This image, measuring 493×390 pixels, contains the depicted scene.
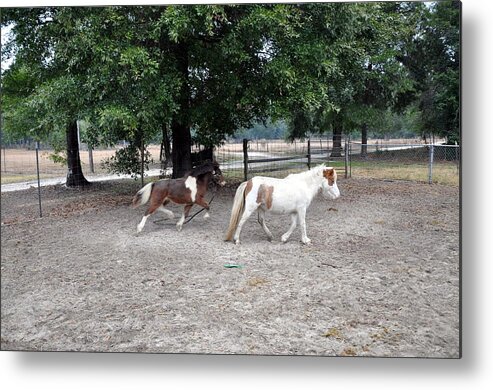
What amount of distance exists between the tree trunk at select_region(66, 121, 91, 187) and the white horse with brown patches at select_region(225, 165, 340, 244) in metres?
1.38

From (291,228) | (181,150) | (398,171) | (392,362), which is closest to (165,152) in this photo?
(181,150)

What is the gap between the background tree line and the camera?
3.18 metres

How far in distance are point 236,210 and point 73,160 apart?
4.77ft

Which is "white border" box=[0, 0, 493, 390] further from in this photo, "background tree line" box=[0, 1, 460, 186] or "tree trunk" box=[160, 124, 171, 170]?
"tree trunk" box=[160, 124, 171, 170]

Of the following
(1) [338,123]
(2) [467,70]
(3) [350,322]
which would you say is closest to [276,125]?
(1) [338,123]

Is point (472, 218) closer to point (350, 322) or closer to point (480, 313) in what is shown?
point (480, 313)

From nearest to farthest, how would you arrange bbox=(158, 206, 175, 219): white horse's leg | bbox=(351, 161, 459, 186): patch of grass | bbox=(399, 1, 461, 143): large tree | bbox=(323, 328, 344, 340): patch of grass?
bbox=(323, 328, 344, 340): patch of grass, bbox=(399, 1, 461, 143): large tree, bbox=(351, 161, 459, 186): patch of grass, bbox=(158, 206, 175, 219): white horse's leg

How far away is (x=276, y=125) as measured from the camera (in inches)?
147

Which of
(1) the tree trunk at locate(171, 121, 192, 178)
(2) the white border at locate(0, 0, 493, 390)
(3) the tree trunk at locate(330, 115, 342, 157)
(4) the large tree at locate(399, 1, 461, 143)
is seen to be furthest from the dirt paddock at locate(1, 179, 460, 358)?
(1) the tree trunk at locate(171, 121, 192, 178)

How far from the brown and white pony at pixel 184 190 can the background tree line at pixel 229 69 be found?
34 centimetres

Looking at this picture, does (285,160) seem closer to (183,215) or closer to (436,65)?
(183,215)

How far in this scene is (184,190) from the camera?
411 cm

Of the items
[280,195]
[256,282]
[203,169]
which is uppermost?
[203,169]

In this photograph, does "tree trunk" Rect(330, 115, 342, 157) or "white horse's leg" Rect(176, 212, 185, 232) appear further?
"white horse's leg" Rect(176, 212, 185, 232)
